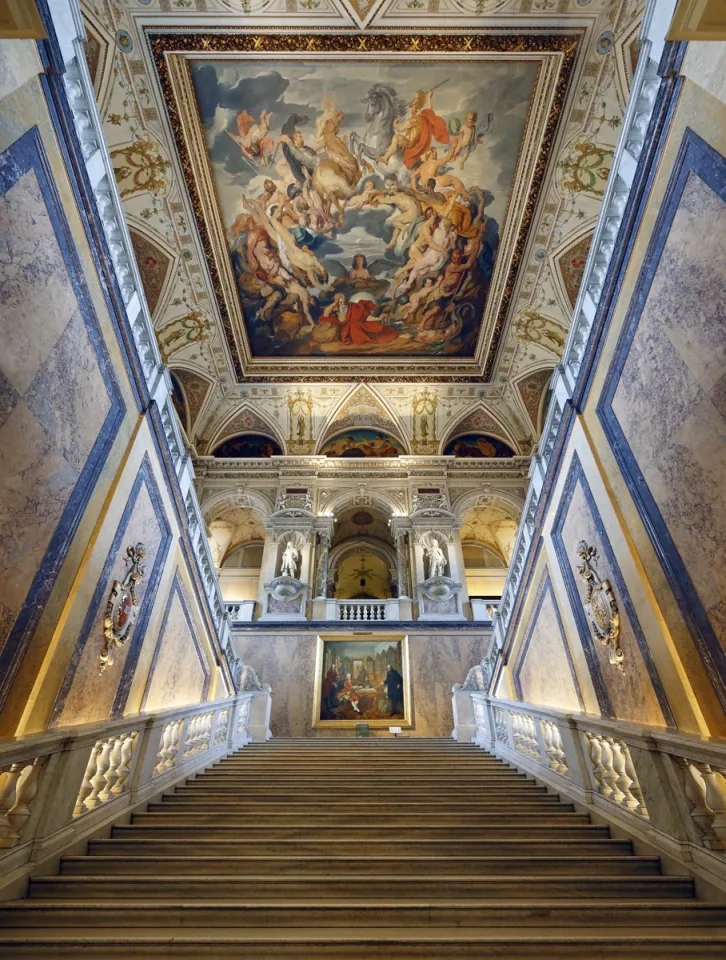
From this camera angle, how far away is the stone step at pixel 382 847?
3184 mm

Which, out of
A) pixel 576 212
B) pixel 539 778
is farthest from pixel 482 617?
pixel 576 212

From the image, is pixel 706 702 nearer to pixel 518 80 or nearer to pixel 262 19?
pixel 518 80

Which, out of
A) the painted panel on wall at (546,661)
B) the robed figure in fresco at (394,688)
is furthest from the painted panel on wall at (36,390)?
the robed figure in fresco at (394,688)

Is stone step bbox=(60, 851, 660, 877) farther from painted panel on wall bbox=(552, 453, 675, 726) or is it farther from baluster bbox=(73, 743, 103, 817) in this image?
painted panel on wall bbox=(552, 453, 675, 726)

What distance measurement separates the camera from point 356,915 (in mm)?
2354

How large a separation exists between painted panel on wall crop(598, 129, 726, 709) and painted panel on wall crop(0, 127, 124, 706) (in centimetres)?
467

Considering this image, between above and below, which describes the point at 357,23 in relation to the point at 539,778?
above

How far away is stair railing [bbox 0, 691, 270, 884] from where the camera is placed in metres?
2.78

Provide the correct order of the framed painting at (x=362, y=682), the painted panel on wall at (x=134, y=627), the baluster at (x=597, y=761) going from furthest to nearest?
1. the framed painting at (x=362, y=682)
2. the painted panel on wall at (x=134, y=627)
3. the baluster at (x=597, y=761)

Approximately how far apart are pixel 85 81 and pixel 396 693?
11.1 metres

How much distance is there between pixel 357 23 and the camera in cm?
908

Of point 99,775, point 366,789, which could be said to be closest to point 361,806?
point 366,789

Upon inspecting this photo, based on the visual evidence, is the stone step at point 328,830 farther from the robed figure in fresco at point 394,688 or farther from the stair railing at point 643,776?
the robed figure in fresco at point 394,688

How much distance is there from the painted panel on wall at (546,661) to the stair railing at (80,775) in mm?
4203
